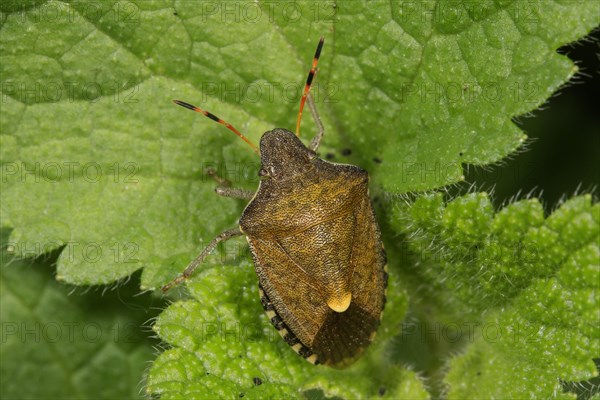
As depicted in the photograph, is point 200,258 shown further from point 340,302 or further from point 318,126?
point 318,126

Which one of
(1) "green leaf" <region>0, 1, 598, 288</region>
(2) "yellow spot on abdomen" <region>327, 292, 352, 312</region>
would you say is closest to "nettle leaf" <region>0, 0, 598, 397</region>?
(1) "green leaf" <region>0, 1, 598, 288</region>

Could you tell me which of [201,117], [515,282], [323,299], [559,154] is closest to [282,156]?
[201,117]

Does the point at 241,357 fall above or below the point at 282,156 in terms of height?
below

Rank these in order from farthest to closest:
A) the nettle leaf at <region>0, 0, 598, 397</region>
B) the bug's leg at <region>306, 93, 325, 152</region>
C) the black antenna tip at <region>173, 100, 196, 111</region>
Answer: the bug's leg at <region>306, 93, 325, 152</region> < the black antenna tip at <region>173, 100, 196, 111</region> < the nettle leaf at <region>0, 0, 598, 397</region>

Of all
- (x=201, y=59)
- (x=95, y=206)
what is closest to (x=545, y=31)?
(x=201, y=59)

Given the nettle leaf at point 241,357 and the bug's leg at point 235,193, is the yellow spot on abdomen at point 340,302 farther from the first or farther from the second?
the bug's leg at point 235,193

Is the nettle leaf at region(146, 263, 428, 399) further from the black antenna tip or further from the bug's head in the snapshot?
the black antenna tip

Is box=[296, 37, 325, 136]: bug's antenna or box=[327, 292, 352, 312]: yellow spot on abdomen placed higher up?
box=[296, 37, 325, 136]: bug's antenna
